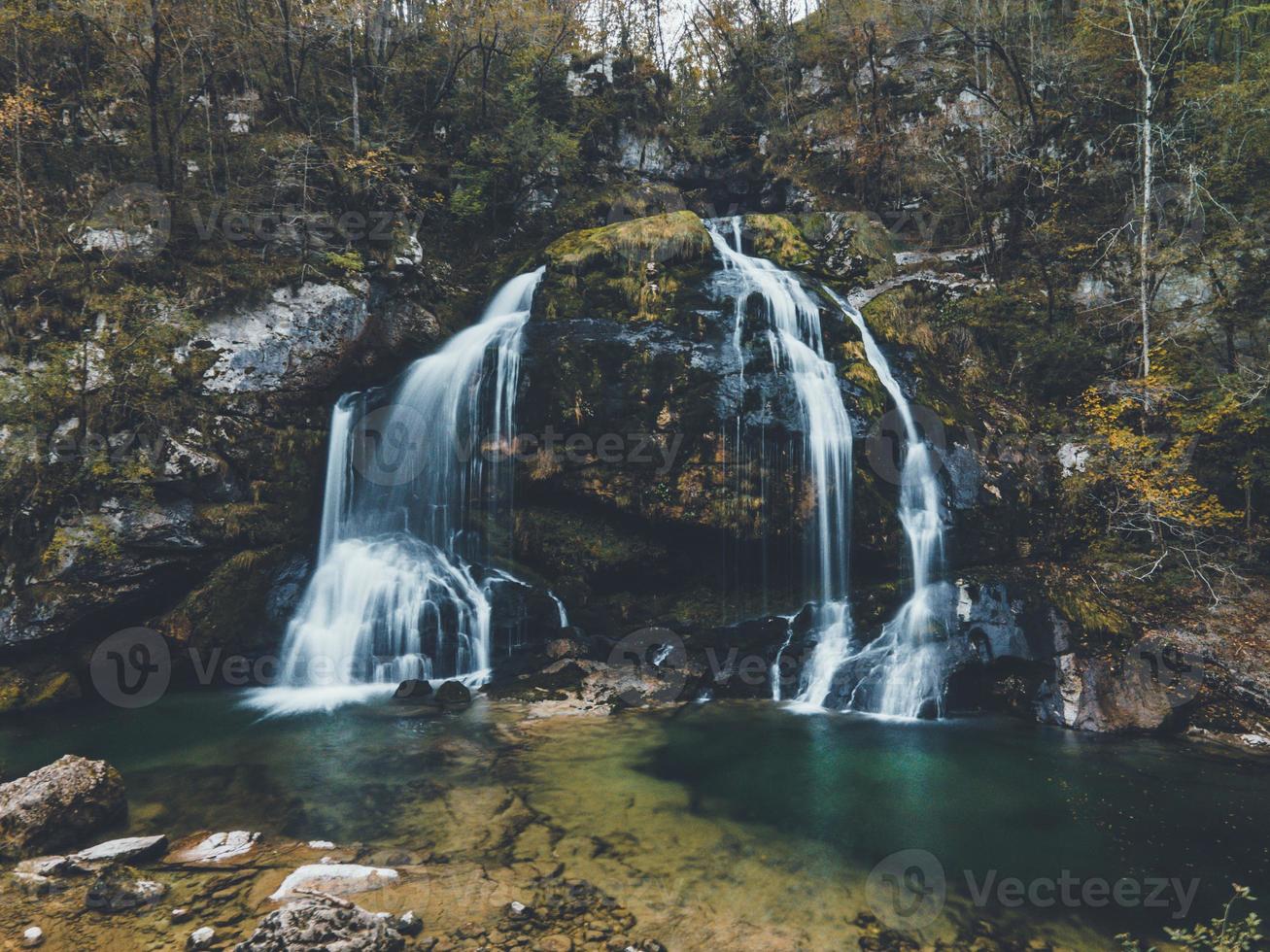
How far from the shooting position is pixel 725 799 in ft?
23.3

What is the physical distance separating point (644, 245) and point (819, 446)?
606 centimetres

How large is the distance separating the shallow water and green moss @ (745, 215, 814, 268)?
35.9ft

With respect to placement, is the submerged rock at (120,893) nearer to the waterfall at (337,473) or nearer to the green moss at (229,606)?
the green moss at (229,606)

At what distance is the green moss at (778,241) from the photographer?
1591 cm

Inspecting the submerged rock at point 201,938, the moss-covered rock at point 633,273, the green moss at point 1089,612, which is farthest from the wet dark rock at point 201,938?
the moss-covered rock at point 633,273

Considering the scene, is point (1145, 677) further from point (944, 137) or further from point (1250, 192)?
point (944, 137)

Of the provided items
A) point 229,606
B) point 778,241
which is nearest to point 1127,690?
point 778,241

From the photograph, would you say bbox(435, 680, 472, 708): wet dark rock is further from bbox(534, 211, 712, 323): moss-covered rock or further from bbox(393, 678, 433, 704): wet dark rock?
bbox(534, 211, 712, 323): moss-covered rock

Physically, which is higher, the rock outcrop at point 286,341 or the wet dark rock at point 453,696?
the rock outcrop at point 286,341

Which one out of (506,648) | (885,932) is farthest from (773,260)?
(885,932)

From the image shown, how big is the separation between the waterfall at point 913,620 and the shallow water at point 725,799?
1.79 ft

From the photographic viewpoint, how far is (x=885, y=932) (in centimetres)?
489

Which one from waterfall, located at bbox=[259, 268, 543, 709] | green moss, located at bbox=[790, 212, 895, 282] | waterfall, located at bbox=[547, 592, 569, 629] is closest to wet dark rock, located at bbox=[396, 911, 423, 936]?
waterfall, located at bbox=[259, 268, 543, 709]

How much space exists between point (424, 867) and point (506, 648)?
595 centimetres
